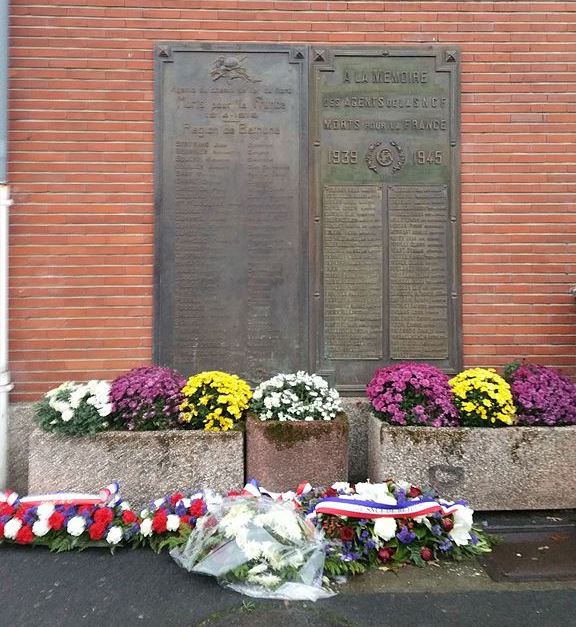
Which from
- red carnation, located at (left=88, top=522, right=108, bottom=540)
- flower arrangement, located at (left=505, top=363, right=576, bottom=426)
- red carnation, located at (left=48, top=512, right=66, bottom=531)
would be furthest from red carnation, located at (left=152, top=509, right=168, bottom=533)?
flower arrangement, located at (left=505, top=363, right=576, bottom=426)

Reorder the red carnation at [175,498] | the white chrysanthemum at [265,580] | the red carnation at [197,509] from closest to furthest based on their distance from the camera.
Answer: the white chrysanthemum at [265,580], the red carnation at [197,509], the red carnation at [175,498]

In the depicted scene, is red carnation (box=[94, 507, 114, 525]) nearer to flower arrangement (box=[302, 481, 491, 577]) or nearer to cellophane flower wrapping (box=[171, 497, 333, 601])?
cellophane flower wrapping (box=[171, 497, 333, 601])

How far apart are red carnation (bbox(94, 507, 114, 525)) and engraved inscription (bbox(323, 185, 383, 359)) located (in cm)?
237

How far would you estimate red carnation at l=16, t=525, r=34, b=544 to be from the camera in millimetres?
3340

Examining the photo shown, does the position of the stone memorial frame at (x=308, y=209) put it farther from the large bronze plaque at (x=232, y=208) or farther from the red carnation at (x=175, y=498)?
the red carnation at (x=175, y=498)

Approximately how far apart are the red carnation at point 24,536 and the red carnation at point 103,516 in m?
0.44

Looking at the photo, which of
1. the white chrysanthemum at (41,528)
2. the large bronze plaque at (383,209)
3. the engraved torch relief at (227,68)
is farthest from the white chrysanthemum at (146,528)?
the engraved torch relief at (227,68)

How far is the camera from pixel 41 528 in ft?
11.0

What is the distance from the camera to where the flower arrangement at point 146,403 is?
13.2ft

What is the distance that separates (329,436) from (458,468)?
1.06m

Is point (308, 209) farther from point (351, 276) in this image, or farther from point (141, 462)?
point (141, 462)

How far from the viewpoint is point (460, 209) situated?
193 inches

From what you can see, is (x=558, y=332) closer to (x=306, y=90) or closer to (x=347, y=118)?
(x=347, y=118)

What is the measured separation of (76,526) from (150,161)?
3.28 m
